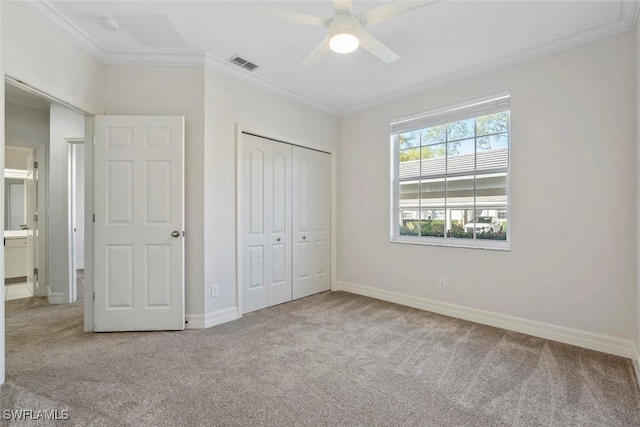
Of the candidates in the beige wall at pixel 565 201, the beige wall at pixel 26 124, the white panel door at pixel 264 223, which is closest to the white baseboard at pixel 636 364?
the beige wall at pixel 565 201

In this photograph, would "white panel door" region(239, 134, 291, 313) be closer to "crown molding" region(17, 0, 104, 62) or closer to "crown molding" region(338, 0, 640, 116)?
"crown molding" region(17, 0, 104, 62)

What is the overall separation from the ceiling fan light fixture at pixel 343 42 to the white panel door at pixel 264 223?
1817 millimetres

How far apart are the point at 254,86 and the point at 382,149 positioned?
1809 mm

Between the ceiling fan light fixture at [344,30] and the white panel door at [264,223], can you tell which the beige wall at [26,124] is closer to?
the white panel door at [264,223]

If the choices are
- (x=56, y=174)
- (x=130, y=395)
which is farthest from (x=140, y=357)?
(x=56, y=174)

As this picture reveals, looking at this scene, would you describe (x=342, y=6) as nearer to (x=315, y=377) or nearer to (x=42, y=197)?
(x=315, y=377)

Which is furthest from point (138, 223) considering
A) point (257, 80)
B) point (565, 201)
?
point (565, 201)

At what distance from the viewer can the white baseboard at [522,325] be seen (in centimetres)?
252

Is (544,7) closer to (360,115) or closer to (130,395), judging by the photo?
(360,115)

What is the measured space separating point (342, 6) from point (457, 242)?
271cm

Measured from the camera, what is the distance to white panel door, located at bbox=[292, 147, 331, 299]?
421 centimetres

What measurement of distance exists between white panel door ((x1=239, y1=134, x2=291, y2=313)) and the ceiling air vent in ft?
2.37

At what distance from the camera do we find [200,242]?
315 cm

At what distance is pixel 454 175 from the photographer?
3.58m
